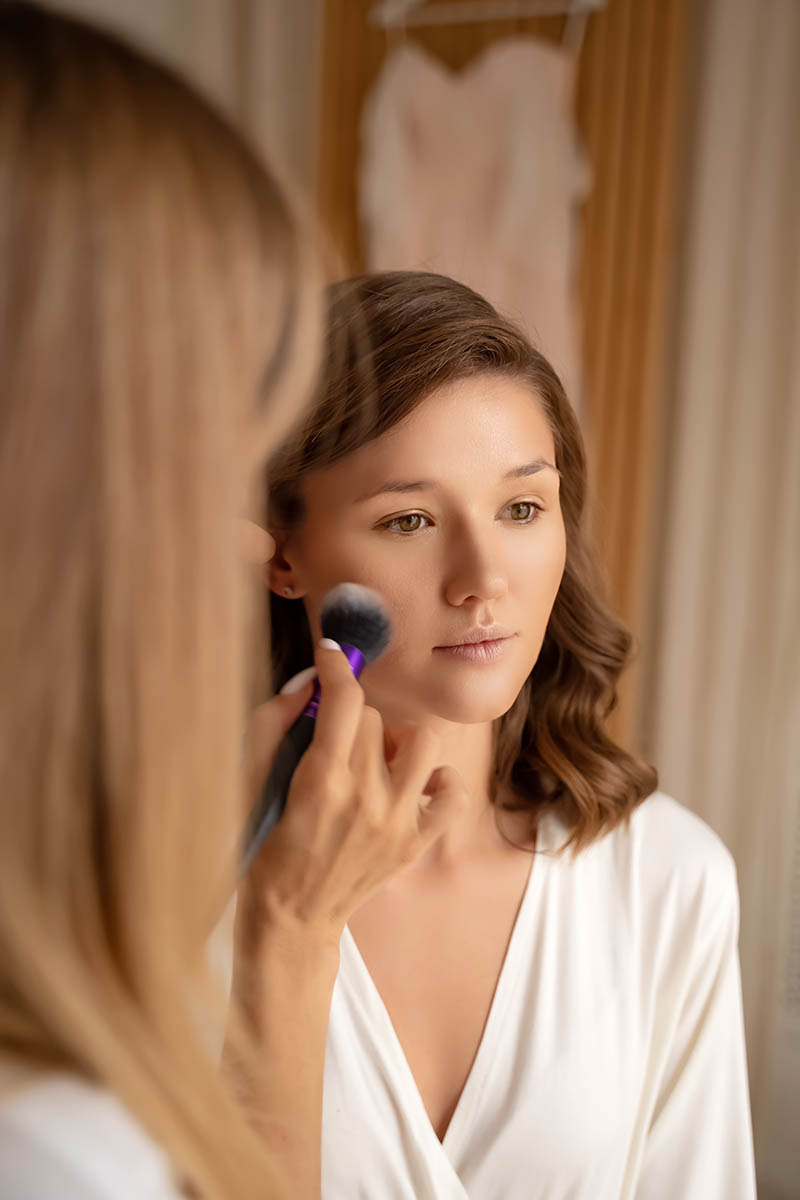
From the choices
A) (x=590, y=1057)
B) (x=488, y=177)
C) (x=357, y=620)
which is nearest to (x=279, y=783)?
(x=357, y=620)

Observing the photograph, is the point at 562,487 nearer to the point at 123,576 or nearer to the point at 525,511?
the point at 525,511

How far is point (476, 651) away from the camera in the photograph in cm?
68

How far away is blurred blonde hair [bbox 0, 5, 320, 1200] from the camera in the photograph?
Answer: 12.8 inches

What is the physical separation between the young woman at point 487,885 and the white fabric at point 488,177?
0.73 meters

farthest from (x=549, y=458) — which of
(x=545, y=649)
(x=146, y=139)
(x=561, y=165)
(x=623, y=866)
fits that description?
(x=561, y=165)

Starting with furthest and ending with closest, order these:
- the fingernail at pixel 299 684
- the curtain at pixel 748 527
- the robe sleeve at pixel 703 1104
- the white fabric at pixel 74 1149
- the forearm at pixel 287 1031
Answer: the curtain at pixel 748 527 < the robe sleeve at pixel 703 1104 < the fingernail at pixel 299 684 < the forearm at pixel 287 1031 < the white fabric at pixel 74 1149

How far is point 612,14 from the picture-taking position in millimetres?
1436

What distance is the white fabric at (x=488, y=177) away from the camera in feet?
4.67

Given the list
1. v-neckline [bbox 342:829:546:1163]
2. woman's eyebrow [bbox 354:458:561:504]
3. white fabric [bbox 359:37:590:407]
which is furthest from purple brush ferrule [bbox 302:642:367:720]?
white fabric [bbox 359:37:590:407]

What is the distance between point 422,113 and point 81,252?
4.34 ft

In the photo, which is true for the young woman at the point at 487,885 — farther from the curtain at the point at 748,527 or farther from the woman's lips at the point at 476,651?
the curtain at the point at 748,527

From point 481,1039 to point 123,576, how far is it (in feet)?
1.68

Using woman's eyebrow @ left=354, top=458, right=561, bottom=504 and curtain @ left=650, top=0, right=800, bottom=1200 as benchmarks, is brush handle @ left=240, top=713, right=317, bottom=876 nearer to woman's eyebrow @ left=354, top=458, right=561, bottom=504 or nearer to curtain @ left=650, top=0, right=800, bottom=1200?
woman's eyebrow @ left=354, top=458, right=561, bottom=504

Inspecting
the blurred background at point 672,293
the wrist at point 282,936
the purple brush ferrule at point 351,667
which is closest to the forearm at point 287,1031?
the wrist at point 282,936
